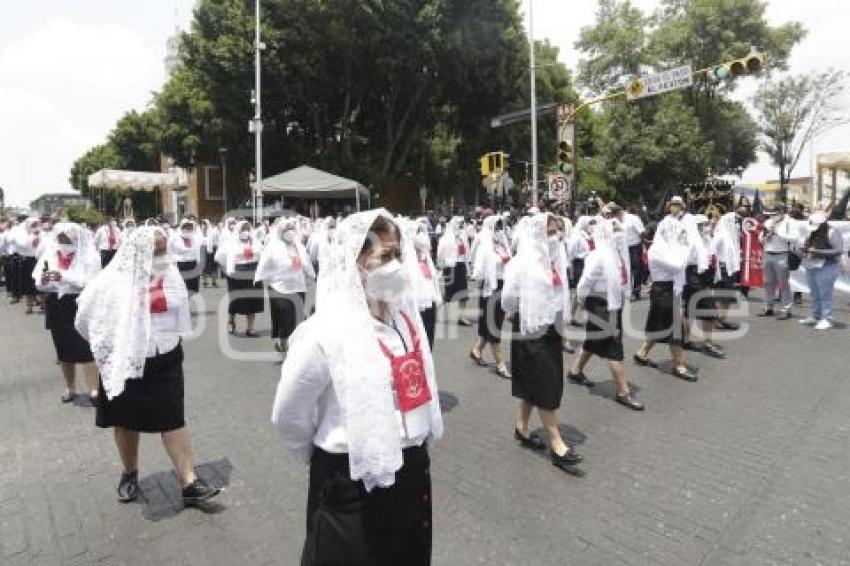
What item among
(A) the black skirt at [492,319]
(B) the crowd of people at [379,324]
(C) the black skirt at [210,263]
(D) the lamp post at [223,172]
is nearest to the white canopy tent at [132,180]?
(D) the lamp post at [223,172]

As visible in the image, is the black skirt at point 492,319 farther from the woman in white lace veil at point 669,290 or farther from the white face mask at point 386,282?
the white face mask at point 386,282

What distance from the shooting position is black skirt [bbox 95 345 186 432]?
4359 millimetres

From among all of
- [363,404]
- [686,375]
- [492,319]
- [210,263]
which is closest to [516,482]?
[363,404]

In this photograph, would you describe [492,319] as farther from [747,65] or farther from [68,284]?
[747,65]

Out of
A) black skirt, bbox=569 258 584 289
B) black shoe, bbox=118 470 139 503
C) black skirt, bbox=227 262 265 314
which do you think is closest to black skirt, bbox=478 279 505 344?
black skirt, bbox=569 258 584 289

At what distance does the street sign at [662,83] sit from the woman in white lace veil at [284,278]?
913cm

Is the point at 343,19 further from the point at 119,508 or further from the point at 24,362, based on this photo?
the point at 119,508

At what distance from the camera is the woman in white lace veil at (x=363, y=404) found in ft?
7.91

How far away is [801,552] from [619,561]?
1.07 m

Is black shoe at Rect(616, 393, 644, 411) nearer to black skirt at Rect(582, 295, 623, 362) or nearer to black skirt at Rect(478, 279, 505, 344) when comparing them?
black skirt at Rect(582, 295, 623, 362)

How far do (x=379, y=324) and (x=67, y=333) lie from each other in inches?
210

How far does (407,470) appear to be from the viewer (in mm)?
2594

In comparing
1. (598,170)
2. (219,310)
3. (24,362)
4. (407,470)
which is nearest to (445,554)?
(407,470)

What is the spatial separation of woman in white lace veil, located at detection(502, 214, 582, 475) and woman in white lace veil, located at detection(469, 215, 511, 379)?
229 cm
